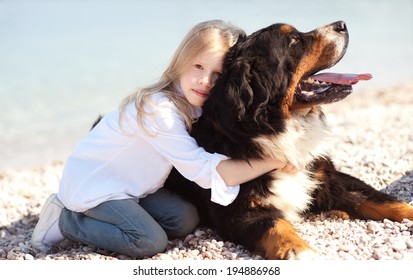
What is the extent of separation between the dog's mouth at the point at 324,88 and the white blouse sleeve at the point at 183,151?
58 cm

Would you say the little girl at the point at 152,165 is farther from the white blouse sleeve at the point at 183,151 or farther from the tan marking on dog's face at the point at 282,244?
the tan marking on dog's face at the point at 282,244

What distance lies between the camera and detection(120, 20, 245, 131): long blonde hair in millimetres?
3316

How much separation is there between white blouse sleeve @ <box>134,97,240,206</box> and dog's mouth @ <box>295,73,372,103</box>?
0.58m

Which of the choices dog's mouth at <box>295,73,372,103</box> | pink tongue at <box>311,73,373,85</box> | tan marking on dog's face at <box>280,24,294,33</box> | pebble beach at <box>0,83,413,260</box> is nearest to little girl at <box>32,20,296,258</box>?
pebble beach at <box>0,83,413,260</box>

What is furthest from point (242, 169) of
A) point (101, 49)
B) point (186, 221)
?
point (101, 49)

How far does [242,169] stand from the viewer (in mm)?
3232

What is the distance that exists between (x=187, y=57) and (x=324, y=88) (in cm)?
81

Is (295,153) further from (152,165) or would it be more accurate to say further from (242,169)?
(152,165)

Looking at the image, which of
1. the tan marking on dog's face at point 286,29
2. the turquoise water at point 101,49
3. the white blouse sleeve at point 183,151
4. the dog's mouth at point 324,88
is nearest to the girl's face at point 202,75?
the white blouse sleeve at point 183,151

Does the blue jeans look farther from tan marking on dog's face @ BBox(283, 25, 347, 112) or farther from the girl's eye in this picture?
tan marking on dog's face @ BBox(283, 25, 347, 112)

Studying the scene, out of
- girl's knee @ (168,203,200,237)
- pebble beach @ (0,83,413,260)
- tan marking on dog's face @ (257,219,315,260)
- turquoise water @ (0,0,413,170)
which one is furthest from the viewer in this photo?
turquoise water @ (0,0,413,170)

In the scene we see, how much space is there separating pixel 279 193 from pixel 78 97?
7514 millimetres

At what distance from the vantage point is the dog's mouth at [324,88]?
3248 mm

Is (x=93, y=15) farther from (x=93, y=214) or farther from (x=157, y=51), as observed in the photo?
(x=93, y=214)
